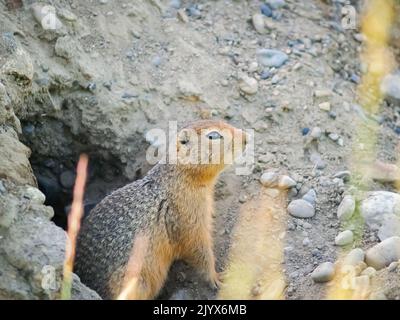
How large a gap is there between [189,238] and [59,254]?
4.88ft

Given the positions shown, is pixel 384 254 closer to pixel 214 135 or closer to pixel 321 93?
pixel 214 135

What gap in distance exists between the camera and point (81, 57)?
6.78 meters

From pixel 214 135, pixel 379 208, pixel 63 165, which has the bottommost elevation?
pixel 63 165

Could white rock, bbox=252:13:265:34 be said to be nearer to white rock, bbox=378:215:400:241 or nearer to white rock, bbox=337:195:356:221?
white rock, bbox=337:195:356:221

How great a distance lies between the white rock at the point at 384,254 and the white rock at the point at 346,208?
0.65 m

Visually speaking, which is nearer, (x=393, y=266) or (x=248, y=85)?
A: (x=393, y=266)

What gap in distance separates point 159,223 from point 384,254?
5.82ft

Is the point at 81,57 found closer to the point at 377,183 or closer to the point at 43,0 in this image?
the point at 43,0

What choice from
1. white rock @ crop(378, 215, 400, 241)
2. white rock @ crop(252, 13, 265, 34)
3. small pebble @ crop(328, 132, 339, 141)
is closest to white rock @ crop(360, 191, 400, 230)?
white rock @ crop(378, 215, 400, 241)

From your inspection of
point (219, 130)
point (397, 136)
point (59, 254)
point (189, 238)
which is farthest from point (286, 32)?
point (59, 254)

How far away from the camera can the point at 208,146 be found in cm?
588

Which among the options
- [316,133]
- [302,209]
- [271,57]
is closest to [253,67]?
[271,57]

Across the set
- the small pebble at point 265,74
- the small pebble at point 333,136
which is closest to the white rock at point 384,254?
the small pebble at point 333,136

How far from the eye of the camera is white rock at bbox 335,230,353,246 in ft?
18.8
